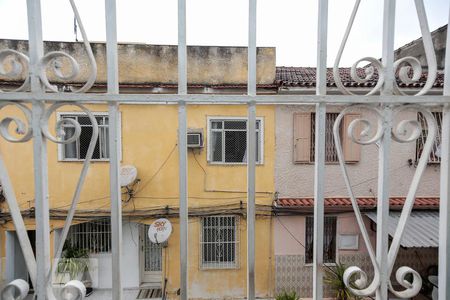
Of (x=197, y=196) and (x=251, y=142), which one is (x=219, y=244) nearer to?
(x=197, y=196)

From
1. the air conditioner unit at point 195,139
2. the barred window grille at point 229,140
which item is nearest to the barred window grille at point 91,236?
the air conditioner unit at point 195,139

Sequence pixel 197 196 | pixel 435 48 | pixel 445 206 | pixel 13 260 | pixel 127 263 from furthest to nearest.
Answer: pixel 435 48
pixel 127 263
pixel 197 196
pixel 13 260
pixel 445 206

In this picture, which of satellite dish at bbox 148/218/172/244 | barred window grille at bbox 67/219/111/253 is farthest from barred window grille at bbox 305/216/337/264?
barred window grille at bbox 67/219/111/253

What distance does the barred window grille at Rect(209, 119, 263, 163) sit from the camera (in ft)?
23.2

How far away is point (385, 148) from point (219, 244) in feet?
21.9

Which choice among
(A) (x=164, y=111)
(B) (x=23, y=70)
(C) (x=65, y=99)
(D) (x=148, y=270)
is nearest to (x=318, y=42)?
(C) (x=65, y=99)

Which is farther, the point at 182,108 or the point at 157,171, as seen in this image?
the point at 157,171

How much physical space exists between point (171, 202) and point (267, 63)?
4.56m

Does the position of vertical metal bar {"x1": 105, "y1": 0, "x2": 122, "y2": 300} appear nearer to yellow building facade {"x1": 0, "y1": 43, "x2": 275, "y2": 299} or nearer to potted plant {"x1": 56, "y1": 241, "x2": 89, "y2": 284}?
yellow building facade {"x1": 0, "y1": 43, "x2": 275, "y2": 299}

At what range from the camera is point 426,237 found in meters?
5.66

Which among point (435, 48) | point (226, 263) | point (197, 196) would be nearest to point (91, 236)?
point (197, 196)

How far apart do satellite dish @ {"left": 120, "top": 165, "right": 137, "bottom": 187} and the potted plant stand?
7.43 feet

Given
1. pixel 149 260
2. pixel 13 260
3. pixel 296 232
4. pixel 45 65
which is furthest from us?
pixel 149 260

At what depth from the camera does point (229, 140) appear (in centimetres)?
714
